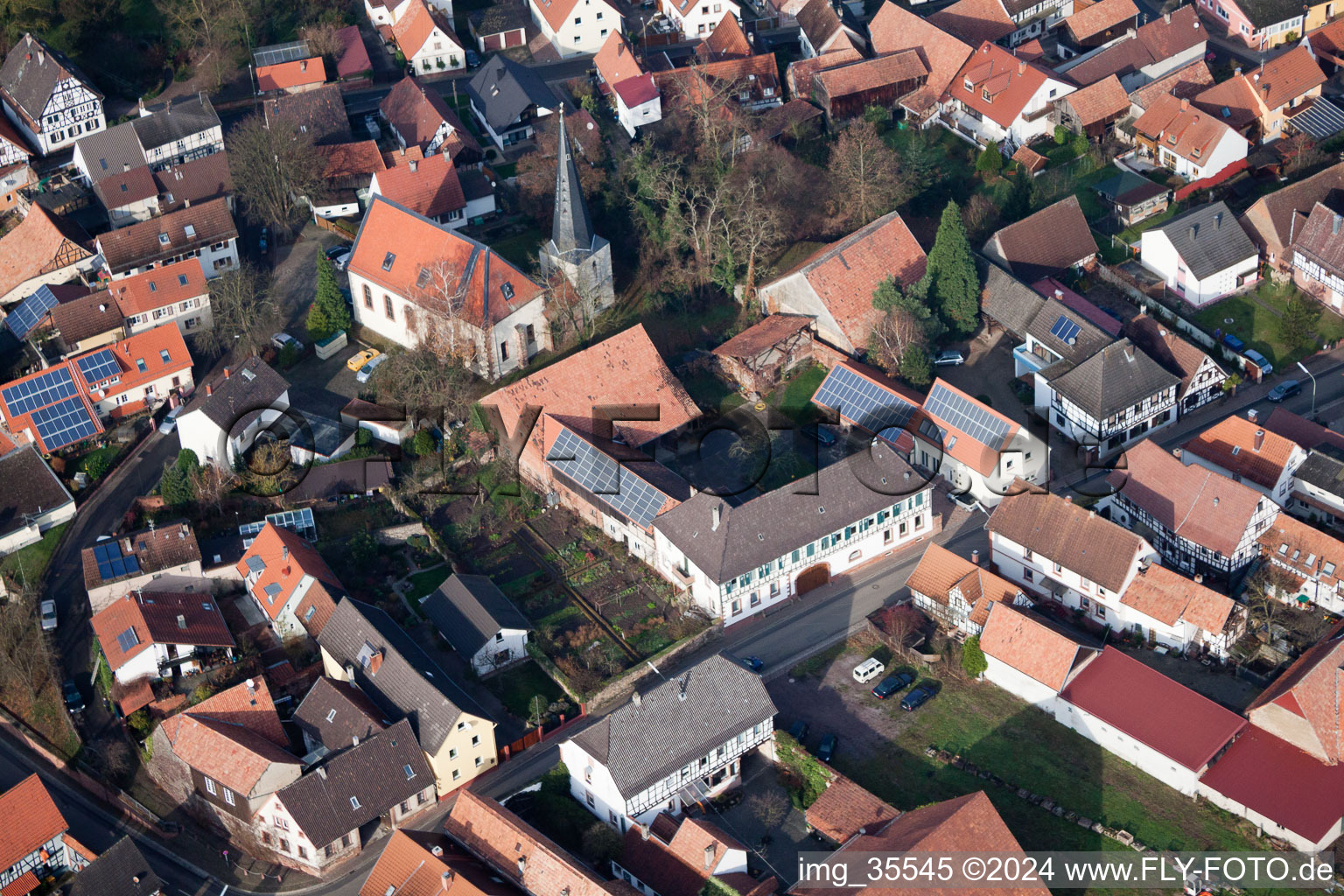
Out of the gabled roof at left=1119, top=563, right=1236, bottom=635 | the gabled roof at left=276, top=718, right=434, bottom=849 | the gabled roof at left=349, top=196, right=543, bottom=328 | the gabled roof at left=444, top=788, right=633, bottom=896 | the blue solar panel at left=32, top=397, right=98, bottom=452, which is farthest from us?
the gabled roof at left=349, top=196, right=543, bottom=328

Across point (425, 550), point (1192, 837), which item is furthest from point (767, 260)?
point (1192, 837)

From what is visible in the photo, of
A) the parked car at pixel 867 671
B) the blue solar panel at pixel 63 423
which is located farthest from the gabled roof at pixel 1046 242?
the blue solar panel at pixel 63 423

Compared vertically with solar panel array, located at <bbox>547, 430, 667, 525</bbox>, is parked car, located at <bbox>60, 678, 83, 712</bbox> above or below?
below

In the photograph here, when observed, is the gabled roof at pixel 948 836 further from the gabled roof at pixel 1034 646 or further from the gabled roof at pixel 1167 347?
the gabled roof at pixel 1167 347

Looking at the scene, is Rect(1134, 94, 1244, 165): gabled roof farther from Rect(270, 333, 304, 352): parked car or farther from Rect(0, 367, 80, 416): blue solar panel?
Rect(0, 367, 80, 416): blue solar panel

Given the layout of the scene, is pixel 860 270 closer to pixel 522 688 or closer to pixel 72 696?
pixel 522 688

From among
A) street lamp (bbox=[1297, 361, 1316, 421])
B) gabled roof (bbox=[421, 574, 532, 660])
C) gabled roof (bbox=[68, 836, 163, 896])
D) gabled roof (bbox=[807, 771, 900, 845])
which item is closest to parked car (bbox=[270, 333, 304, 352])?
gabled roof (bbox=[421, 574, 532, 660])
